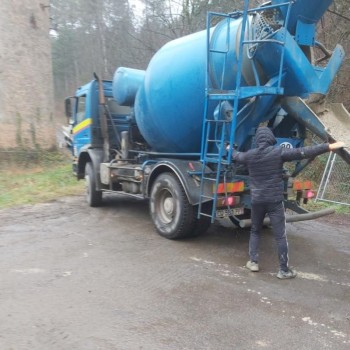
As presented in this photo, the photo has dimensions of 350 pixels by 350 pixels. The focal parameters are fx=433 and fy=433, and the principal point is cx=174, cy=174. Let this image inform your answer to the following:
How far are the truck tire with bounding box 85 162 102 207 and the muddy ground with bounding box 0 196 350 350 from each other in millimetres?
1774

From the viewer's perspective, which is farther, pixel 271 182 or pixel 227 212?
pixel 227 212

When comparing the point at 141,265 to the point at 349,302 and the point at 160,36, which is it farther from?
the point at 160,36

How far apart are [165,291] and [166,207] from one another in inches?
88.1

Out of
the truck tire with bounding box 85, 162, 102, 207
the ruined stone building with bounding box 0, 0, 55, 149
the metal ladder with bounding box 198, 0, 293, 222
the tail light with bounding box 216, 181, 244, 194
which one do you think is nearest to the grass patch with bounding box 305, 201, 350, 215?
the tail light with bounding box 216, 181, 244, 194

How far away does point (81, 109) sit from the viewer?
9461 mm

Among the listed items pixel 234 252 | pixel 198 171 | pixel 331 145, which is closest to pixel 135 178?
pixel 198 171

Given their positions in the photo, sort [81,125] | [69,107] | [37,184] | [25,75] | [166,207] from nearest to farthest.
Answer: [166,207] < [81,125] < [69,107] < [37,184] < [25,75]

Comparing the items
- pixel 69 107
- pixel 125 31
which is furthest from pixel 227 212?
pixel 125 31

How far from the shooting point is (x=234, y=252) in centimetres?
585

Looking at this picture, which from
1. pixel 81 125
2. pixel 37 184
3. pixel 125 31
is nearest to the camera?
pixel 81 125

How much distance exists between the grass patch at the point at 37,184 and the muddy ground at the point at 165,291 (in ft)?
9.56

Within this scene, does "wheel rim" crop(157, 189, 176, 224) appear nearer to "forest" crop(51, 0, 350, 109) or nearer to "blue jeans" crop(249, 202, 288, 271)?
"blue jeans" crop(249, 202, 288, 271)

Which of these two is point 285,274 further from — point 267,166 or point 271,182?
point 267,166

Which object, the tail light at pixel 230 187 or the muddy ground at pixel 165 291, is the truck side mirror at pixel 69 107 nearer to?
the muddy ground at pixel 165 291
